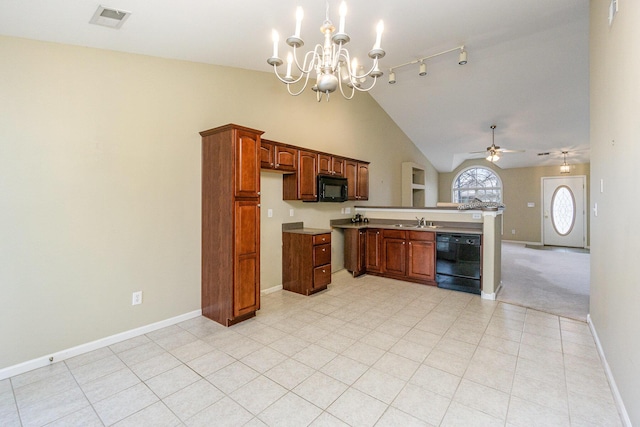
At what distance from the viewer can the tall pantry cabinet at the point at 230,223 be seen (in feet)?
10.1

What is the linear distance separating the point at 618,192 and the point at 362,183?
3.94 meters

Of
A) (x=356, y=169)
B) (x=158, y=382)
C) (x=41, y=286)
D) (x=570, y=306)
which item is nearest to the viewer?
(x=158, y=382)

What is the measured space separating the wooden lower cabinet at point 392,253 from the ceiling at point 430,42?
2617 millimetres

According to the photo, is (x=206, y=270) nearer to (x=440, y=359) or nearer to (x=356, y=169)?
(x=440, y=359)

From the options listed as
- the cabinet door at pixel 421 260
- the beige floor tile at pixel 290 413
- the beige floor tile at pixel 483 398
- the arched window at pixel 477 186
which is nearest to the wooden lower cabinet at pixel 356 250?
the cabinet door at pixel 421 260

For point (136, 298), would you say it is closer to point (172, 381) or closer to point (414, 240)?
point (172, 381)

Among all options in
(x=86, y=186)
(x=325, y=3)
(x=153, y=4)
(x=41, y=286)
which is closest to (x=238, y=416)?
(x=41, y=286)

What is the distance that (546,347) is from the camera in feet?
8.72

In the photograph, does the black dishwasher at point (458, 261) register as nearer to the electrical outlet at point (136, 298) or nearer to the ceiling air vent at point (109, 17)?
the electrical outlet at point (136, 298)

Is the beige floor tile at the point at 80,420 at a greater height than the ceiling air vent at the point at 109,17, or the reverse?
the ceiling air vent at the point at 109,17

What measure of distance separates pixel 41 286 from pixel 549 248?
1049cm

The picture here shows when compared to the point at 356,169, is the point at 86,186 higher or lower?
lower

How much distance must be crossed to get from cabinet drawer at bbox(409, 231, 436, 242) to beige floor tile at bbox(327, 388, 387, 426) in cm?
291

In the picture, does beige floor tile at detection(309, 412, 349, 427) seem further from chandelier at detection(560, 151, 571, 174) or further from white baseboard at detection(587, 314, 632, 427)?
chandelier at detection(560, 151, 571, 174)
